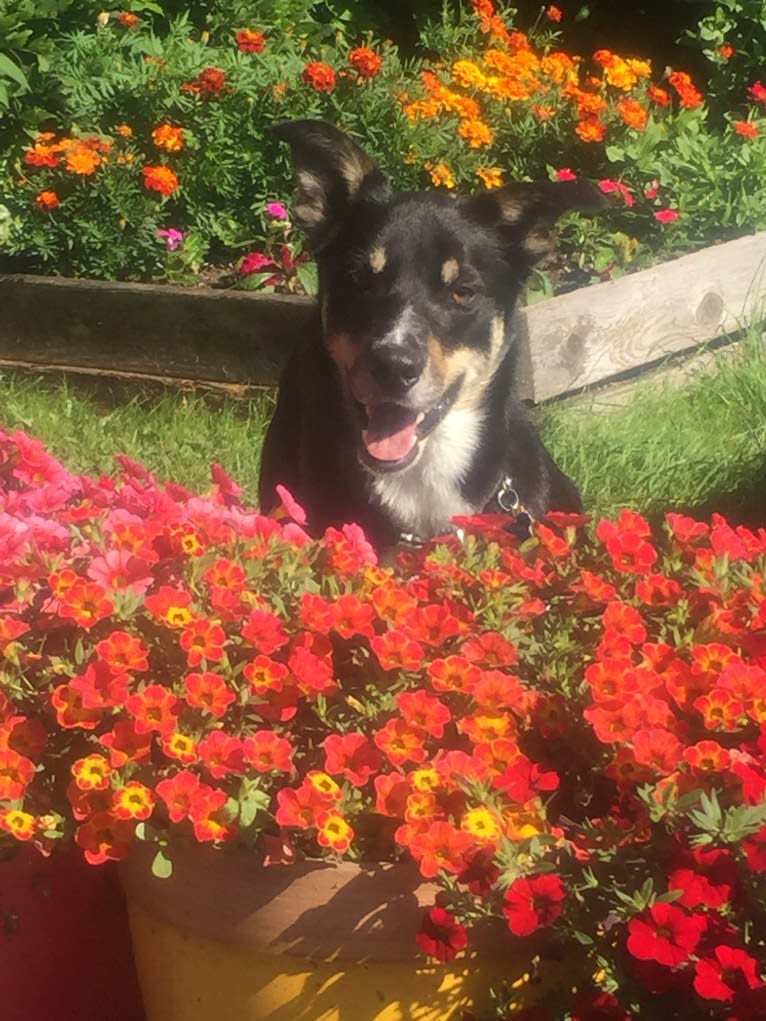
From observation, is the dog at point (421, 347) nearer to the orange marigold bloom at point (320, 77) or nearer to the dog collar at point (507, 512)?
the dog collar at point (507, 512)

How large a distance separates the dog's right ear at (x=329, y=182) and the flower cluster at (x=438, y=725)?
75.8 inches

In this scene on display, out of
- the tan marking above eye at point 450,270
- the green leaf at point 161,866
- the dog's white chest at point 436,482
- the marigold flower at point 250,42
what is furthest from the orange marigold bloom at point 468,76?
the green leaf at point 161,866

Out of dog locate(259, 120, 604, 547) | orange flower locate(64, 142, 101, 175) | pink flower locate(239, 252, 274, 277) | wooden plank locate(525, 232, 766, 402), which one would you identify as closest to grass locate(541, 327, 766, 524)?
wooden plank locate(525, 232, 766, 402)

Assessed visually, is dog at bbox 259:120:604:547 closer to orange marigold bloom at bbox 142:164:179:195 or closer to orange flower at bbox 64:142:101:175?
orange marigold bloom at bbox 142:164:179:195

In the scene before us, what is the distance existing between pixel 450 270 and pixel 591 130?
255 centimetres

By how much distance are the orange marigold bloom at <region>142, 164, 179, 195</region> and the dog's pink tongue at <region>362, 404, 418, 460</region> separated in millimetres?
2380

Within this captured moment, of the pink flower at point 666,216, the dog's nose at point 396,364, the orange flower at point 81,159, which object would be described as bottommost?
the orange flower at point 81,159

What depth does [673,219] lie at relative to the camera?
5.73m

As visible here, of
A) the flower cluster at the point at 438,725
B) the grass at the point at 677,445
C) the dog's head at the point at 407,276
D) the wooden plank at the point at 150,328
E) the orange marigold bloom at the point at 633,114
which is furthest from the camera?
the orange marigold bloom at the point at 633,114

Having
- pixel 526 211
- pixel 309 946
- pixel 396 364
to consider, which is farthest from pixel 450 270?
pixel 309 946

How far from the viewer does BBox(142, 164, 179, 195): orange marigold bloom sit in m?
5.57

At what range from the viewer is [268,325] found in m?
5.28

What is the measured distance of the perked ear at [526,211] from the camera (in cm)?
378

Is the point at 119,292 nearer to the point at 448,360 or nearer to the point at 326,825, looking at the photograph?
the point at 448,360
